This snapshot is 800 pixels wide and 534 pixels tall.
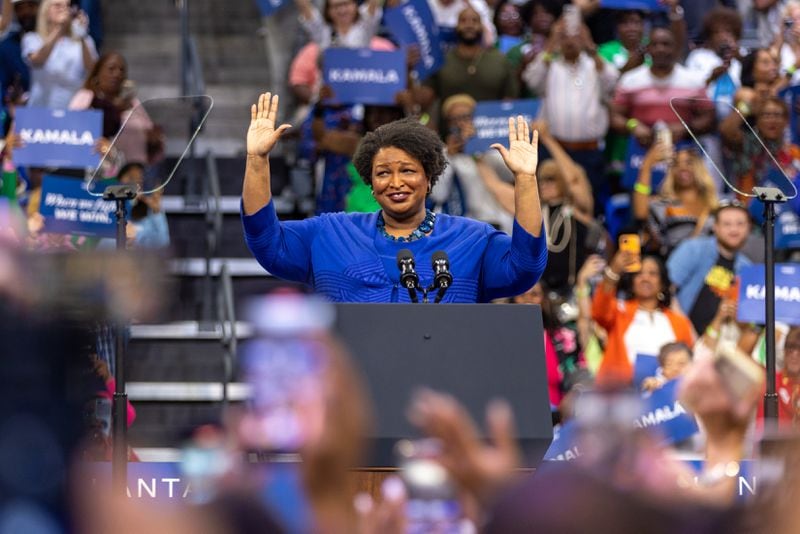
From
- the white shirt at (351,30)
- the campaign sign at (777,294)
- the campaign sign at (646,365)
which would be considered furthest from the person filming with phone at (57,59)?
the campaign sign at (777,294)

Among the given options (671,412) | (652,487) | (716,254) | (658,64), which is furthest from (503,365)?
(658,64)

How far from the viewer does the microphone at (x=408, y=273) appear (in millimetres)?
4953

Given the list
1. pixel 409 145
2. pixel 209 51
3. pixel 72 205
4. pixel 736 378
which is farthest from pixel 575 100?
pixel 736 378

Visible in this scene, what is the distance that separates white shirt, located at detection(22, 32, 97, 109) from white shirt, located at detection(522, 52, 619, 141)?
106 inches

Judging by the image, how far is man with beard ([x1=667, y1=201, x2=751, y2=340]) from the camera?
28.8 ft

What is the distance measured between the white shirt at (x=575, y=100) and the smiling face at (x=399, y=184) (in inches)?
179

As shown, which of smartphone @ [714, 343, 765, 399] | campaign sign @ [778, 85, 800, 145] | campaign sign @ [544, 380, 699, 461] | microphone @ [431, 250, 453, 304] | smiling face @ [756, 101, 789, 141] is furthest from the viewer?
campaign sign @ [778, 85, 800, 145]

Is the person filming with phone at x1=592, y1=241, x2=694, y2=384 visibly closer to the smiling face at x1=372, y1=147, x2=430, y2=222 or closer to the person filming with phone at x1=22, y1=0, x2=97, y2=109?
the smiling face at x1=372, y1=147, x2=430, y2=222

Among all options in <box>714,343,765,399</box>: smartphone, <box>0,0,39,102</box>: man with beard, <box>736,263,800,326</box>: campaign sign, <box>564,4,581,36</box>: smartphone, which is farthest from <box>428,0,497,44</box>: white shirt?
<box>714,343,765,399</box>: smartphone

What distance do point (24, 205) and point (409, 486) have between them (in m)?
6.31

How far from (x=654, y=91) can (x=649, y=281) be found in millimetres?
1846

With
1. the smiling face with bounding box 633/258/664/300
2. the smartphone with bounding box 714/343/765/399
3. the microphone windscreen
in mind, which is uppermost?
the smiling face with bounding box 633/258/664/300

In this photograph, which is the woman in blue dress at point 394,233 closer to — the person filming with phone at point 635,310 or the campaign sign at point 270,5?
the person filming with phone at point 635,310

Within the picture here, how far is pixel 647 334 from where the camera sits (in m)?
8.15
